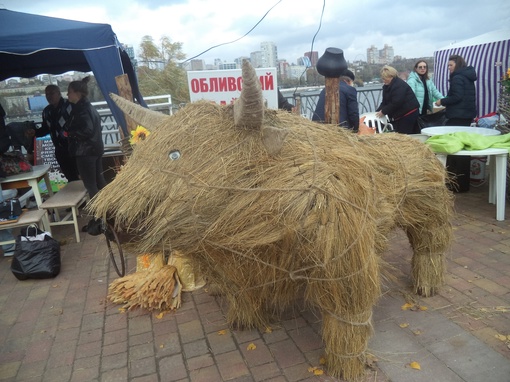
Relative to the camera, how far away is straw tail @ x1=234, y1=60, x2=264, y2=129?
5.94ft

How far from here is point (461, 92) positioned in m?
6.22

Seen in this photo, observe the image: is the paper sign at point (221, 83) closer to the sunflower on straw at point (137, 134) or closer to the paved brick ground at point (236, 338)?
the sunflower on straw at point (137, 134)

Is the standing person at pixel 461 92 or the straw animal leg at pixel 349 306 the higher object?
the standing person at pixel 461 92

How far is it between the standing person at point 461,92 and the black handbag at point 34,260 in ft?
20.4

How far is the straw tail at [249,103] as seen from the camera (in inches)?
71.3

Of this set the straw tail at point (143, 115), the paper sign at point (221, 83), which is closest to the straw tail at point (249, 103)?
the straw tail at point (143, 115)

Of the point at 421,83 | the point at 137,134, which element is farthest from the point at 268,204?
the point at 421,83

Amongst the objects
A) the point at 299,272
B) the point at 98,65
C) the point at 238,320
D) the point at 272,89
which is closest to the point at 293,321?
the point at 238,320

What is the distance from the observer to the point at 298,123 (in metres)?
2.54

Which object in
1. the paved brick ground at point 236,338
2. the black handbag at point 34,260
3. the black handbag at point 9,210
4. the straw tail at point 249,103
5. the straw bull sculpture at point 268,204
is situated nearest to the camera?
the straw tail at point 249,103

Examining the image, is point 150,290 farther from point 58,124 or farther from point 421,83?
point 421,83

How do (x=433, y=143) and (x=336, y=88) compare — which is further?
(x=433, y=143)

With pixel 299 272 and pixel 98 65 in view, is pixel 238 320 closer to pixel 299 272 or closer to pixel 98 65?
pixel 299 272

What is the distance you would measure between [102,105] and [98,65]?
417cm
